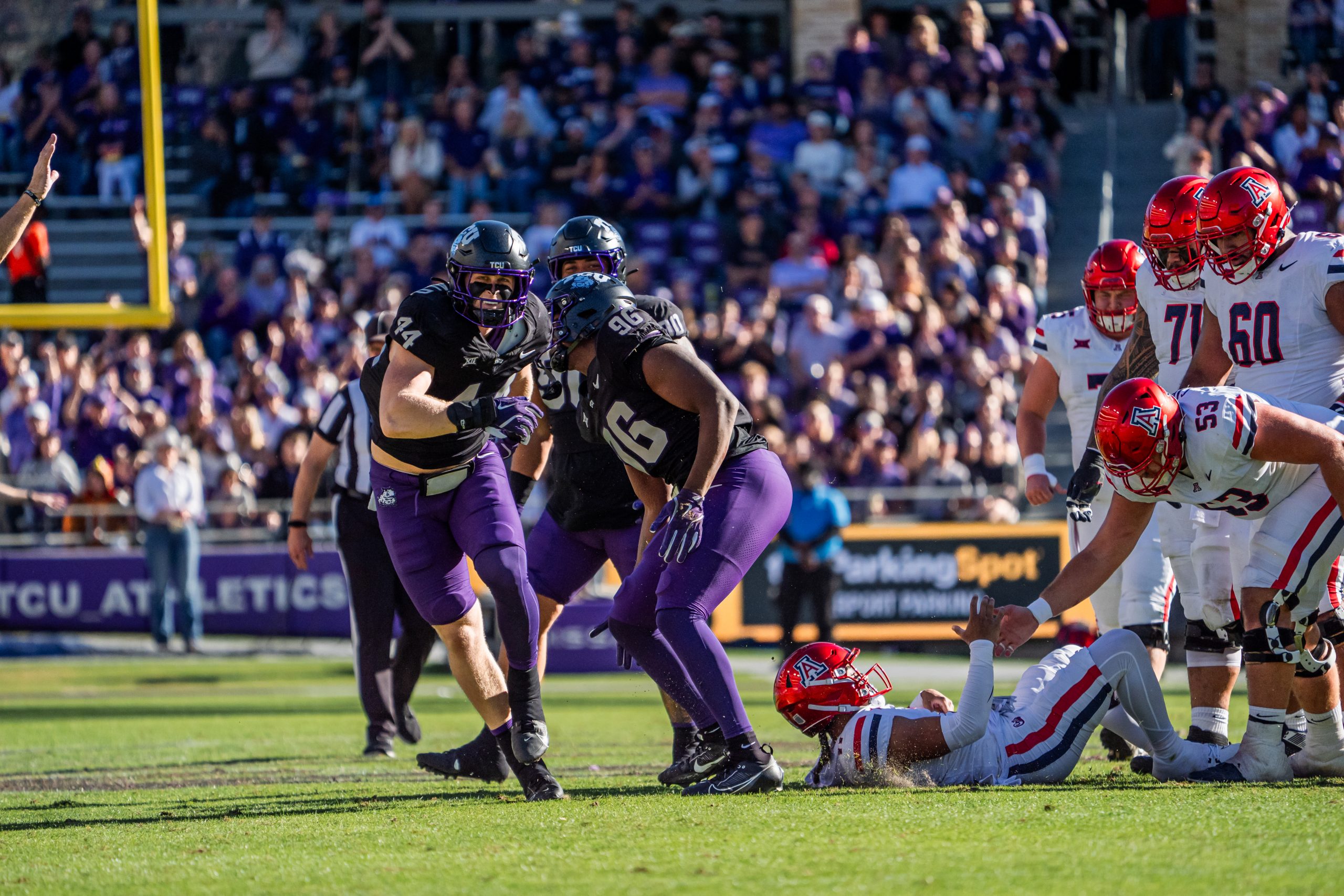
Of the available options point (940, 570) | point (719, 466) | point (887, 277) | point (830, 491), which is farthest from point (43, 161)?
point (887, 277)

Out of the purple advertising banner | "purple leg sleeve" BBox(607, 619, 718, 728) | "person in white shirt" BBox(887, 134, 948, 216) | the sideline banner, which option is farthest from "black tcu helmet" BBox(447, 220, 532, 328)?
"person in white shirt" BBox(887, 134, 948, 216)

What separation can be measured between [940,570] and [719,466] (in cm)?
833

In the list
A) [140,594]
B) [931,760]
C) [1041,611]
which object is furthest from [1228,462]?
[140,594]

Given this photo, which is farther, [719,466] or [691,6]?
[691,6]

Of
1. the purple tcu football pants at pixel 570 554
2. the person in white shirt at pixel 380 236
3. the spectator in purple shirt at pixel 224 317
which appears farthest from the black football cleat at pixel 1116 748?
the spectator in purple shirt at pixel 224 317

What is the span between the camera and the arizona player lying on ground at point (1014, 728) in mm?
5441

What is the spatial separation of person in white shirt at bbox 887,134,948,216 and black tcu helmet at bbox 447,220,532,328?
1109 centimetres

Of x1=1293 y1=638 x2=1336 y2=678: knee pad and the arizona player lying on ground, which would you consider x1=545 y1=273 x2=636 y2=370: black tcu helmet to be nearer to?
the arizona player lying on ground

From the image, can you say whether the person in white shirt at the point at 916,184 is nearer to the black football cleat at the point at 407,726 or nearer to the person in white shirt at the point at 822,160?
the person in white shirt at the point at 822,160

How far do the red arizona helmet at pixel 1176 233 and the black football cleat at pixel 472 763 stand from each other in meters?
3.27

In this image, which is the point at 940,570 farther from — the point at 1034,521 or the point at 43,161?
the point at 43,161

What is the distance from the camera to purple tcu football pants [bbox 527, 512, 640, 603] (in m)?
6.59

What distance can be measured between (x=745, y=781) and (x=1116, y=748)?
2.04 meters

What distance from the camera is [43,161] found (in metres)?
6.66
